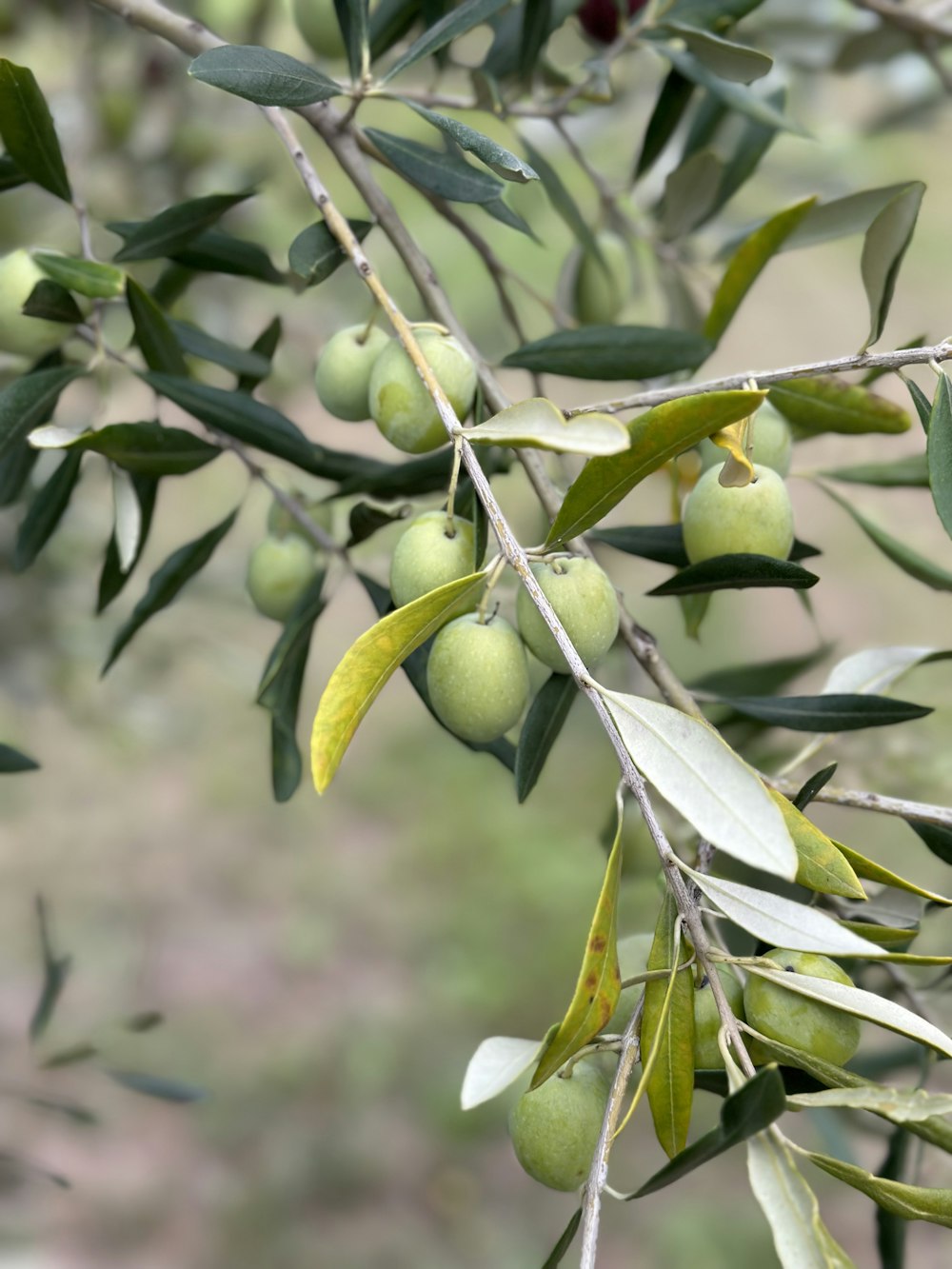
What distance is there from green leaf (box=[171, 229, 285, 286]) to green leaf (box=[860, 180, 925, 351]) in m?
0.39

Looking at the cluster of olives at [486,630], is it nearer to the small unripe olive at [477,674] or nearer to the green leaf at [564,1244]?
the small unripe olive at [477,674]

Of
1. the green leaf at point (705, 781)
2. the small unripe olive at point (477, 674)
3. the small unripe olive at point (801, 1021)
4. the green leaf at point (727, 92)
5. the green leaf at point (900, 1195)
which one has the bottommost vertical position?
the green leaf at point (900, 1195)

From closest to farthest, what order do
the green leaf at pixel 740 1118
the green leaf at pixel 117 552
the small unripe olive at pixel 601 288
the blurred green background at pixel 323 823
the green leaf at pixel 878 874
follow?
the green leaf at pixel 740 1118
the green leaf at pixel 878 874
the green leaf at pixel 117 552
the small unripe olive at pixel 601 288
the blurred green background at pixel 323 823

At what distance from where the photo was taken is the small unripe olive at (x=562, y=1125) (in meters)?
0.51

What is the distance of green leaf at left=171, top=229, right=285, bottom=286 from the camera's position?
2.52ft

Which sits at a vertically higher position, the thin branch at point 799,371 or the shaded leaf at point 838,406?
the thin branch at point 799,371

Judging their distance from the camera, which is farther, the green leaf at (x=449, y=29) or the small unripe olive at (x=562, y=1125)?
the green leaf at (x=449, y=29)

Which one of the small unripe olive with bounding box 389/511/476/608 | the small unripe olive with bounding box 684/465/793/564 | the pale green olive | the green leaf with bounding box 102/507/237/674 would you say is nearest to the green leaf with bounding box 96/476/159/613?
the green leaf with bounding box 102/507/237/674

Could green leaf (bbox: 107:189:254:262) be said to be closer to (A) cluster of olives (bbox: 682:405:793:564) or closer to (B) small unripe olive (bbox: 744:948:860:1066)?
(A) cluster of olives (bbox: 682:405:793:564)

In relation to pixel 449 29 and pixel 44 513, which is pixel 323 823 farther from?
pixel 449 29

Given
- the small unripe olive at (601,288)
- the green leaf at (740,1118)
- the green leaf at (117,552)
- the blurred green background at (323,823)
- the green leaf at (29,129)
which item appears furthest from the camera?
the blurred green background at (323,823)

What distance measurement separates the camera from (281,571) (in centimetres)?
73

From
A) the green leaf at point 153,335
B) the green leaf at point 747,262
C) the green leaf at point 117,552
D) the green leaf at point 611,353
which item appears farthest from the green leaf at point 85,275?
the green leaf at point 747,262

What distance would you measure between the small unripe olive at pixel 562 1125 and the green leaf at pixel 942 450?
0.29 m
